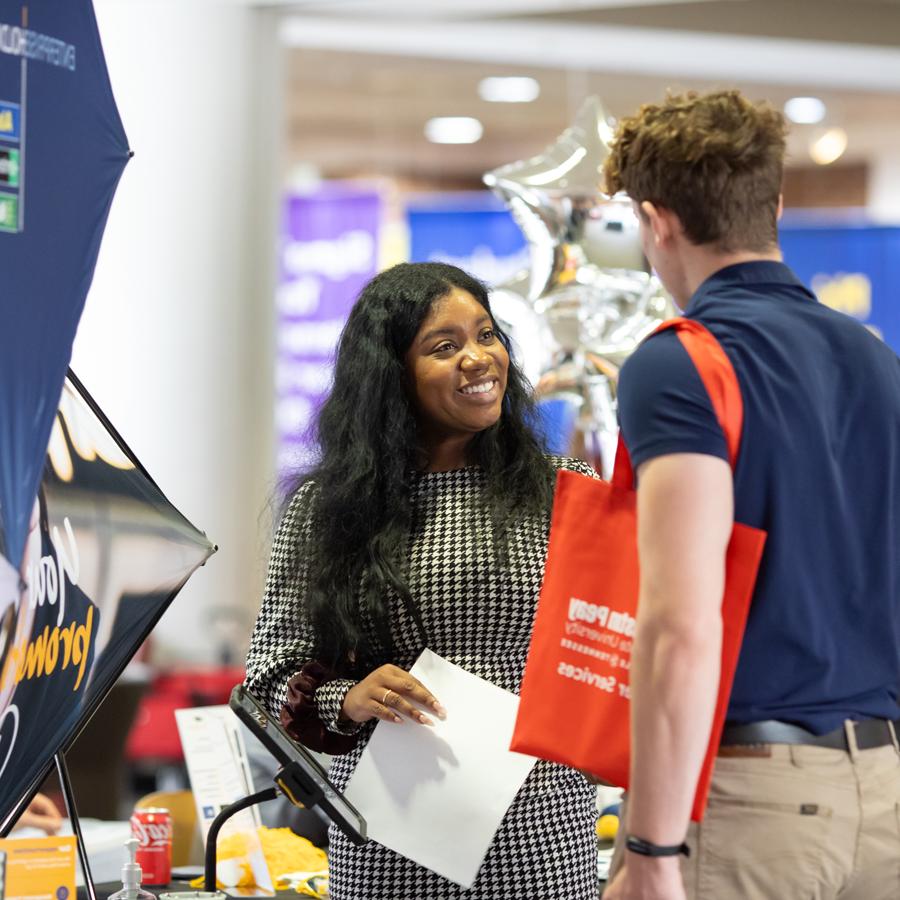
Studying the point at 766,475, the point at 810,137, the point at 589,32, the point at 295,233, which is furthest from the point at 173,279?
the point at 810,137

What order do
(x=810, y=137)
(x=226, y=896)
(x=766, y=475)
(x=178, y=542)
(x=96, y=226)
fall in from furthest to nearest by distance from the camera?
1. (x=810, y=137)
2. (x=226, y=896)
3. (x=178, y=542)
4. (x=96, y=226)
5. (x=766, y=475)

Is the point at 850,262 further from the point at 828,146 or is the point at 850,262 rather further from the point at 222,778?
the point at 222,778


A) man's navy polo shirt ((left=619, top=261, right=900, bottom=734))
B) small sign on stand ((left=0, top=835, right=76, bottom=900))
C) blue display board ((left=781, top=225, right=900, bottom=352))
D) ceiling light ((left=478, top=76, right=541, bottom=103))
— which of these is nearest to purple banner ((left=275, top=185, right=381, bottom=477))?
ceiling light ((left=478, top=76, right=541, bottom=103))

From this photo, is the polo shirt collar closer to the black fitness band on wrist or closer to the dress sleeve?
the black fitness band on wrist

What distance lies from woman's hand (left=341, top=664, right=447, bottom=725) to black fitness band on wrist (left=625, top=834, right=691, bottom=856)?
1.86ft

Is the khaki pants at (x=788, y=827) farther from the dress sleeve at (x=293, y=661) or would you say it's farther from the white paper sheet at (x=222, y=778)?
the white paper sheet at (x=222, y=778)

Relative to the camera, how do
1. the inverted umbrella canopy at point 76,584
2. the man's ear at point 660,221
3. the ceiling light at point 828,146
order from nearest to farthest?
the man's ear at point 660,221
the inverted umbrella canopy at point 76,584
the ceiling light at point 828,146

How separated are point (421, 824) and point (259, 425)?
4.54m

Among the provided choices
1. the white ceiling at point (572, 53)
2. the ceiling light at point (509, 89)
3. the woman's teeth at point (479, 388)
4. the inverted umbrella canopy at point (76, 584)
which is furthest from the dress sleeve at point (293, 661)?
the ceiling light at point (509, 89)

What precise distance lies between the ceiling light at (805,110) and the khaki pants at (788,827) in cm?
809

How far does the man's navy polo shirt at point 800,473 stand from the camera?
153 cm

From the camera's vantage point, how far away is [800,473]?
1.54m

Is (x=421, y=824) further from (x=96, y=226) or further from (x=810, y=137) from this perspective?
(x=810, y=137)

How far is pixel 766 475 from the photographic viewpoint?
1.54 m
